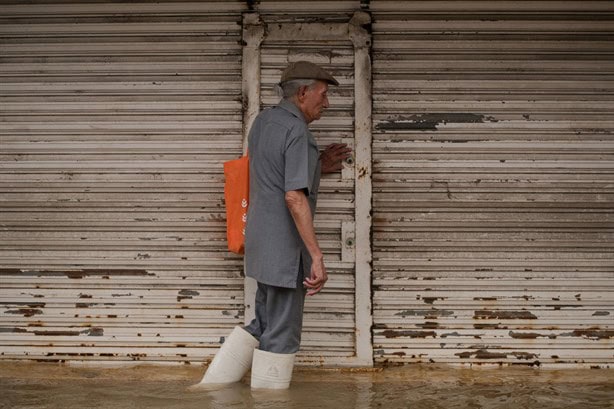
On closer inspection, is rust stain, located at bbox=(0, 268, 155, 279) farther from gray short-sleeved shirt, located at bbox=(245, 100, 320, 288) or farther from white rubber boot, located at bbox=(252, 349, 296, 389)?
white rubber boot, located at bbox=(252, 349, 296, 389)

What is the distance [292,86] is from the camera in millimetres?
5500

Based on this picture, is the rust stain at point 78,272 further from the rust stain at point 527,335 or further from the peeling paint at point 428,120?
the rust stain at point 527,335

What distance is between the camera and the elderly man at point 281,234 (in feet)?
17.1

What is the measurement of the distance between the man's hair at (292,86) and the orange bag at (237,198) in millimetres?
563

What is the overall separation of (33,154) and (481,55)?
337 centimetres

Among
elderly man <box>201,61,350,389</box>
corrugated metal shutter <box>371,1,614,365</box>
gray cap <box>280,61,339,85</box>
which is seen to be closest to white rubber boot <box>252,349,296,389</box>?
elderly man <box>201,61,350,389</box>

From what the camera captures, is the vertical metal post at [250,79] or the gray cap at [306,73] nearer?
the gray cap at [306,73]

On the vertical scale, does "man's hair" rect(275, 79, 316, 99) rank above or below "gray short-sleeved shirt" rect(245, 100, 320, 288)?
above

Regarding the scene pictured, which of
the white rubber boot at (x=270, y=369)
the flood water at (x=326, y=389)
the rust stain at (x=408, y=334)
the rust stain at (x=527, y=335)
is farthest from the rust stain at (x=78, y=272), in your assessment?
the rust stain at (x=527, y=335)

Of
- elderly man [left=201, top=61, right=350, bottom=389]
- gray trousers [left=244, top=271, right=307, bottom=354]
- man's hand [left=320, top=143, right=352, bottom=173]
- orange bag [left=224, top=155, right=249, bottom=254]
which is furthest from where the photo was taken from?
man's hand [left=320, top=143, right=352, bottom=173]

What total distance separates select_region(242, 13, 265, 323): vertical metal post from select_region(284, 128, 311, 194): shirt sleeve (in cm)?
83

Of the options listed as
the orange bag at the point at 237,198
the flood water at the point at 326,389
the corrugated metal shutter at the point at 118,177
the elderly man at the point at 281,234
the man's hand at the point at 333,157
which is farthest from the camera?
the corrugated metal shutter at the point at 118,177

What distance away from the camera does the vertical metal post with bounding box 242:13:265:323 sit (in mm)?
5988

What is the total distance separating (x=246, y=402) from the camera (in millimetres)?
5086
